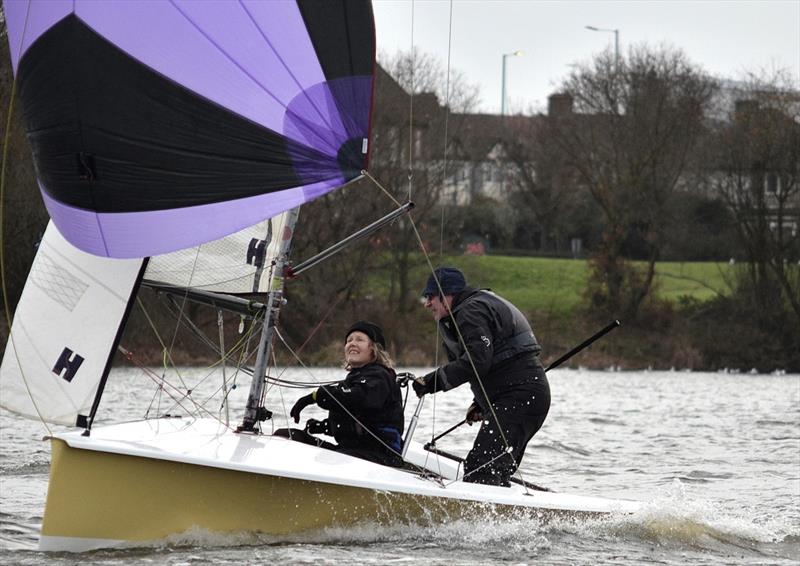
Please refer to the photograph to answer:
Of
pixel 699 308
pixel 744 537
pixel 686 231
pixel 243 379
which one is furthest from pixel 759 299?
pixel 744 537

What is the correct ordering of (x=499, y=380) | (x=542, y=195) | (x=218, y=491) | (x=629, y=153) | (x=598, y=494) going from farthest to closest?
(x=542, y=195), (x=629, y=153), (x=598, y=494), (x=499, y=380), (x=218, y=491)

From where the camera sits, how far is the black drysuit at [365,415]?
24.0 ft

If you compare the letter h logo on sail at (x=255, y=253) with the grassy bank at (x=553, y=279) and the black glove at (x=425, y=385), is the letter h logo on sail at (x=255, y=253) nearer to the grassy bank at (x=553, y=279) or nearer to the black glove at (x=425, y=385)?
the black glove at (x=425, y=385)

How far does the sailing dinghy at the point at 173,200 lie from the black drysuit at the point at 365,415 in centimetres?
21

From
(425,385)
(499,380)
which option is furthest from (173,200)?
(499,380)

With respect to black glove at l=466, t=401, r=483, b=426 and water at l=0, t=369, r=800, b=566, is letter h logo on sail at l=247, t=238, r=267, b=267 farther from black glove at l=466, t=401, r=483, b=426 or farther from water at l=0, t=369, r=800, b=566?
water at l=0, t=369, r=800, b=566

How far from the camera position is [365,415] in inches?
296

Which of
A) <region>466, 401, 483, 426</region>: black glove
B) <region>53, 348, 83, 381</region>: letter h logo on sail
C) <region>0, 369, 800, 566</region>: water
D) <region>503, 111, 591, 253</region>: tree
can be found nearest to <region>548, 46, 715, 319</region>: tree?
<region>503, 111, 591, 253</region>: tree

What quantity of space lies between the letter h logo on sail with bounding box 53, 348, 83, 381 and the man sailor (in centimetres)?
191

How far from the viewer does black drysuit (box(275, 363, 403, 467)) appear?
7316 millimetres

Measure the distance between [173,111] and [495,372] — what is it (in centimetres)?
232

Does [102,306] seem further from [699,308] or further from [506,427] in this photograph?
[699,308]

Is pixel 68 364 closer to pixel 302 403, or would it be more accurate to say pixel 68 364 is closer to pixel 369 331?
pixel 302 403

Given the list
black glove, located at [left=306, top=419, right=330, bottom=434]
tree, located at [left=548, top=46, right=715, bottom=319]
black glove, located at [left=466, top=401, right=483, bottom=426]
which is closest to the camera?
black glove, located at [left=306, top=419, right=330, bottom=434]
